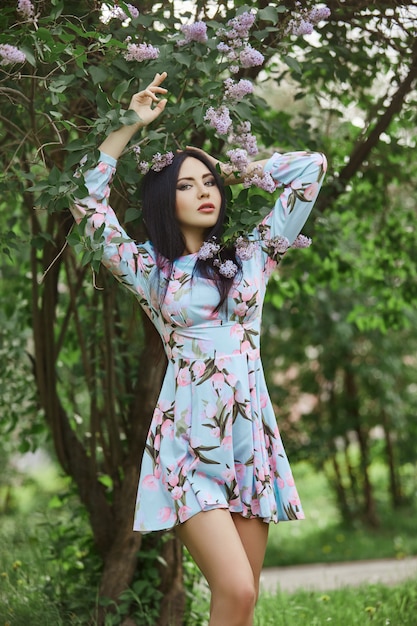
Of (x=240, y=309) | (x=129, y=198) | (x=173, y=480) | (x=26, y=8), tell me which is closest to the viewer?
(x=26, y=8)

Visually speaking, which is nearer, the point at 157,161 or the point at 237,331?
the point at 237,331

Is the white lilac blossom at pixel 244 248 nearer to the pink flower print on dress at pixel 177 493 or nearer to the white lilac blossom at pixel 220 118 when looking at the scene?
the white lilac blossom at pixel 220 118

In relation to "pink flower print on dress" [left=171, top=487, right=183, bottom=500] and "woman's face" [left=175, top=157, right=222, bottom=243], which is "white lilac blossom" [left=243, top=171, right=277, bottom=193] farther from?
"pink flower print on dress" [left=171, top=487, right=183, bottom=500]

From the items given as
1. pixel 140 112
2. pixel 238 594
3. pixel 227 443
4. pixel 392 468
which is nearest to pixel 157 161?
pixel 140 112

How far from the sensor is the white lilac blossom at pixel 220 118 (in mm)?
2594

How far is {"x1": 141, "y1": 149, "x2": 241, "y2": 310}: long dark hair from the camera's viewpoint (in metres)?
2.76

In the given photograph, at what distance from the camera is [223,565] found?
2.39 meters

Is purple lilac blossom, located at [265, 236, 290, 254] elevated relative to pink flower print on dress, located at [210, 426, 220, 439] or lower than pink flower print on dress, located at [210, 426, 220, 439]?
elevated

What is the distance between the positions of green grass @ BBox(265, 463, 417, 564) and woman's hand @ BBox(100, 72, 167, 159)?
4.48 metres

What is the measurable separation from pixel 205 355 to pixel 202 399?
0.13 metres

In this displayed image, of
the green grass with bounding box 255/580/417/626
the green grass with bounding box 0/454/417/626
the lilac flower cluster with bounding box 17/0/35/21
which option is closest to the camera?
the lilac flower cluster with bounding box 17/0/35/21

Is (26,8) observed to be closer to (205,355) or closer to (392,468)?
(205,355)

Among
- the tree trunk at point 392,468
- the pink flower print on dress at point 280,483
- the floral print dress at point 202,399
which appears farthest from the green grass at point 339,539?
the floral print dress at point 202,399

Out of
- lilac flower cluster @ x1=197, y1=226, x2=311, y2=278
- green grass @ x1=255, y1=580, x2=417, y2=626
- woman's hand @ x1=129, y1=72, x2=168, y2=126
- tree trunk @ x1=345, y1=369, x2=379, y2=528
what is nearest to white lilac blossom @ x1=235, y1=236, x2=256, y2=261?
lilac flower cluster @ x1=197, y1=226, x2=311, y2=278
